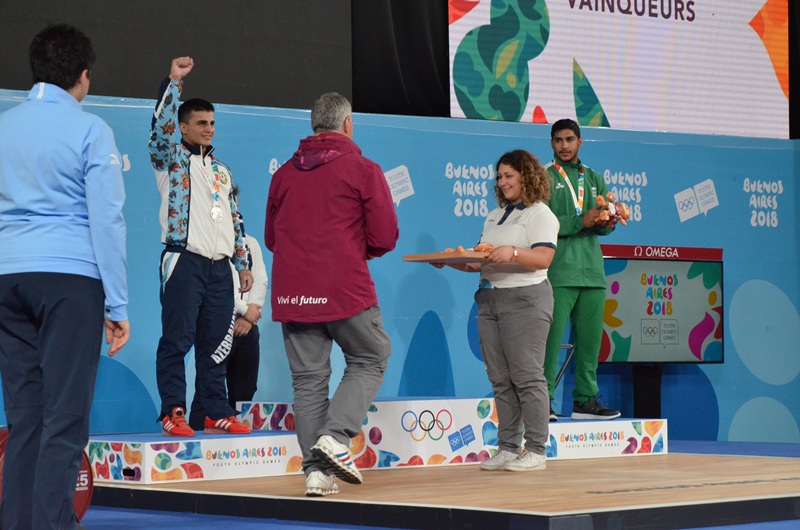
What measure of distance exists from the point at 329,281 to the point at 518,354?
3.55ft

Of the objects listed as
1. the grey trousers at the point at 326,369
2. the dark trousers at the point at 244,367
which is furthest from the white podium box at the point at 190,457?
the dark trousers at the point at 244,367

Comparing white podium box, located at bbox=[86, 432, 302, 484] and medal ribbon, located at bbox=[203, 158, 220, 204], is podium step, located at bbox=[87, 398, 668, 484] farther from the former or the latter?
medal ribbon, located at bbox=[203, 158, 220, 204]

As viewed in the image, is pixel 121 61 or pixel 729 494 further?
pixel 121 61

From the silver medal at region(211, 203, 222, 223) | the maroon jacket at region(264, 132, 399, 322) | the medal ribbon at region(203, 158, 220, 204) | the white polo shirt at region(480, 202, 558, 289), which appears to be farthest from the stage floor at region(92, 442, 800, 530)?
the medal ribbon at region(203, 158, 220, 204)

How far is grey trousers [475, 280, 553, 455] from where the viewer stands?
505 cm

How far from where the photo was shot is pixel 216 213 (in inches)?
205

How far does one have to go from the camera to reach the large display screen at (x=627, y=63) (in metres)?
7.37

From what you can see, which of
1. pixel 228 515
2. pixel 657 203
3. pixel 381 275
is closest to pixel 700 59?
pixel 657 203

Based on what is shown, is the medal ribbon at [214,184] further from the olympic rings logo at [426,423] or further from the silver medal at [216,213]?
the olympic rings logo at [426,423]

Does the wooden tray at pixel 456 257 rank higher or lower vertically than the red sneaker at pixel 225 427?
higher

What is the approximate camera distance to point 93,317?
299cm

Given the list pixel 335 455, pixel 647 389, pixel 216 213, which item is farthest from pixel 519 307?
pixel 647 389

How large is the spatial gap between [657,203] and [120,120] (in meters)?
3.55

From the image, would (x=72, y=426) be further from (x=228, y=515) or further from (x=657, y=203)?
(x=657, y=203)
